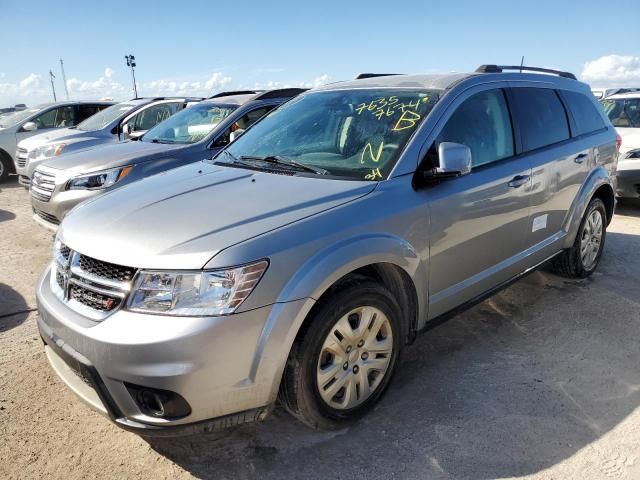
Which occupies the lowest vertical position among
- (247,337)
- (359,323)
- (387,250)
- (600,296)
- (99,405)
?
(600,296)

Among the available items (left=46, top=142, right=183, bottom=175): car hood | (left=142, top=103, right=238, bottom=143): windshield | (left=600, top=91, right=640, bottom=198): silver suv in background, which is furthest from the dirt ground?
(left=600, top=91, right=640, bottom=198): silver suv in background

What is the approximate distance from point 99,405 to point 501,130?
2.90 metres

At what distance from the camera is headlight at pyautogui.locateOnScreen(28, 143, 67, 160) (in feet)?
26.8

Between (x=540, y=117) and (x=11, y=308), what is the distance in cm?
446

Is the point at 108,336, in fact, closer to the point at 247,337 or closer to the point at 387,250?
the point at 247,337

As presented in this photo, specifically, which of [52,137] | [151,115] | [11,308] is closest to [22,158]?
[52,137]

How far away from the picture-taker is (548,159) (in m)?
3.74

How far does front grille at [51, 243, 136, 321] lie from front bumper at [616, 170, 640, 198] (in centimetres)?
680

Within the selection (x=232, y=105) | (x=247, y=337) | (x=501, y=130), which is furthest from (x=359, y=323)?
(x=232, y=105)

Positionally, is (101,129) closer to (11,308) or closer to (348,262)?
(11,308)

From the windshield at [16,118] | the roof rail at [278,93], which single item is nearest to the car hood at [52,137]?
the windshield at [16,118]

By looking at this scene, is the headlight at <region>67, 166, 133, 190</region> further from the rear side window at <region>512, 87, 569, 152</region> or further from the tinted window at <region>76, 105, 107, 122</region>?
the tinted window at <region>76, 105, 107, 122</region>

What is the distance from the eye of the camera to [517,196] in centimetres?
343

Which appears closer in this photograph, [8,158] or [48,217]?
[48,217]
